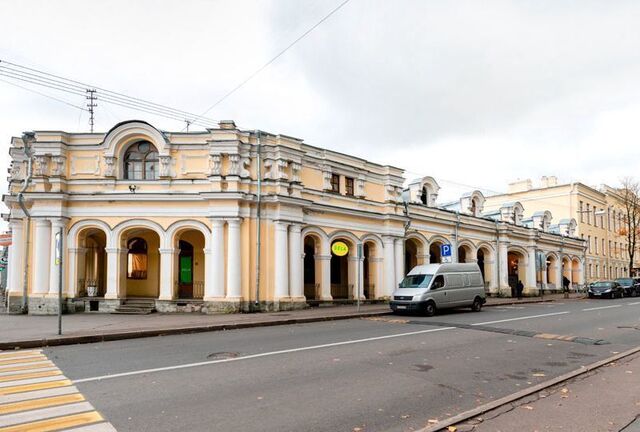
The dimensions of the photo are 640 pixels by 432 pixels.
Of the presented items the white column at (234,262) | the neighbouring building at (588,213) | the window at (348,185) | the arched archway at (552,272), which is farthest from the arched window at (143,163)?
the arched archway at (552,272)

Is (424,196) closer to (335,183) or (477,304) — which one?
(335,183)

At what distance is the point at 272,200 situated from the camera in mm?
20266

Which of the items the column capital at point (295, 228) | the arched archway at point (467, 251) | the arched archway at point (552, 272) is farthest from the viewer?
the arched archway at point (552, 272)

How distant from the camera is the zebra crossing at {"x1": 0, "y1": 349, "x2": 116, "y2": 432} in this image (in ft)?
17.5

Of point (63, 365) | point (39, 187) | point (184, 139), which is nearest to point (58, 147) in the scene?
point (39, 187)

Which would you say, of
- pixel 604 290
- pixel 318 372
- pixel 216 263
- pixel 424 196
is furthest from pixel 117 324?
pixel 604 290

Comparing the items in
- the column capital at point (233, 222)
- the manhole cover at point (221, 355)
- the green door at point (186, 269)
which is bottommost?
the manhole cover at point (221, 355)

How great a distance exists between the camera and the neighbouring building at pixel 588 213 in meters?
48.2

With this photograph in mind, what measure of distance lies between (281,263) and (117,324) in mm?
7347

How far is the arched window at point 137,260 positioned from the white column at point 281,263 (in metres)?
7.44

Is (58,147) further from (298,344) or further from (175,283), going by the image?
(298,344)

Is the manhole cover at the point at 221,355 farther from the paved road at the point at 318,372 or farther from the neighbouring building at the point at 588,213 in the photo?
the neighbouring building at the point at 588,213

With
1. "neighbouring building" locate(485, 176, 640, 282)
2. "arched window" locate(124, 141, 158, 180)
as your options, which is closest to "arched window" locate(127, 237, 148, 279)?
"arched window" locate(124, 141, 158, 180)

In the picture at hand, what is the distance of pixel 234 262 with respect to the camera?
63.8ft
